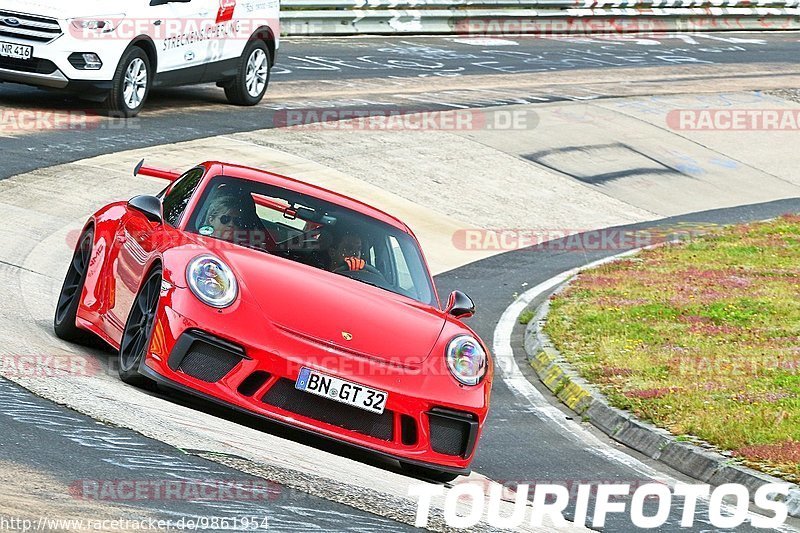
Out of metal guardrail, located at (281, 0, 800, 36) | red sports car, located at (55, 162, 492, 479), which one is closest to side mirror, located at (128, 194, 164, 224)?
red sports car, located at (55, 162, 492, 479)

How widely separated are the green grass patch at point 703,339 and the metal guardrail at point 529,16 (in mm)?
14054

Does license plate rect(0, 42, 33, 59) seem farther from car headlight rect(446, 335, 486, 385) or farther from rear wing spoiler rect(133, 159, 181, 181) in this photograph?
car headlight rect(446, 335, 486, 385)

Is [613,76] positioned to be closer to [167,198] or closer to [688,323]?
[688,323]

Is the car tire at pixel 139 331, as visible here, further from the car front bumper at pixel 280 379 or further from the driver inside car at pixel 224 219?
the driver inside car at pixel 224 219

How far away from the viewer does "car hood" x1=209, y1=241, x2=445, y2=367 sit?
23.2ft

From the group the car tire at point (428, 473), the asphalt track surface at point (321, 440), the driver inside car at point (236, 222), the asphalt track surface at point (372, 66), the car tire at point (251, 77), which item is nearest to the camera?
the asphalt track surface at point (321, 440)

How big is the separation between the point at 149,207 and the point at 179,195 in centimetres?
55

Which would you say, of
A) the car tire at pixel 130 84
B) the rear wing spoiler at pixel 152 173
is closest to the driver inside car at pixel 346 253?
the rear wing spoiler at pixel 152 173

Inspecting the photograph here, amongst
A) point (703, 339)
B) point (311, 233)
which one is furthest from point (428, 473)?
point (703, 339)

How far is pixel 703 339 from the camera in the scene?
11.7m

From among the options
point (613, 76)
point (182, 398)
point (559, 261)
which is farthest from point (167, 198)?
point (613, 76)

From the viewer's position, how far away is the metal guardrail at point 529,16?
29.3 meters

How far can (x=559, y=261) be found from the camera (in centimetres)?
1641

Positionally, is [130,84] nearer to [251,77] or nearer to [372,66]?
[251,77]
